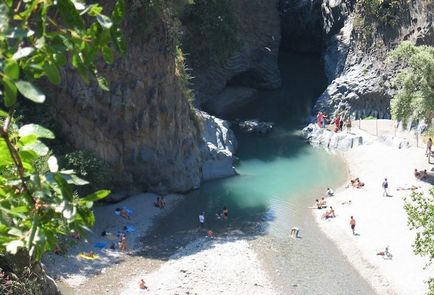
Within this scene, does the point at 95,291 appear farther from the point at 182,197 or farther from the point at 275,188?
the point at 275,188

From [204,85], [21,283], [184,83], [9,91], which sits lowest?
[21,283]

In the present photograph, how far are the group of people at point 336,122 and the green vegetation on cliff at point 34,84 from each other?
132 ft

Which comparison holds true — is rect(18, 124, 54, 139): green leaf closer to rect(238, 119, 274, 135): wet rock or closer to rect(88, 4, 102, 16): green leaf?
rect(88, 4, 102, 16): green leaf

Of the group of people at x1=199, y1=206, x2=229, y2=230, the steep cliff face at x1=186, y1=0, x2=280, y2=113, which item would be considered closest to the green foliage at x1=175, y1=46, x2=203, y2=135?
the group of people at x1=199, y1=206, x2=229, y2=230

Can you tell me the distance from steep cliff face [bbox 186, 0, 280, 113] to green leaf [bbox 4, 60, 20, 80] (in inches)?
1702

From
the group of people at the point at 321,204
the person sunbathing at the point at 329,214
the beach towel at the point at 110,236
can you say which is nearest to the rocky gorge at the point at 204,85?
the beach towel at the point at 110,236

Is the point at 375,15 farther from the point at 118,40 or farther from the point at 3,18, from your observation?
the point at 3,18

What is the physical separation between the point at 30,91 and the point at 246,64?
161ft

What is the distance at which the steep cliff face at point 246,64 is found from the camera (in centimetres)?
4772

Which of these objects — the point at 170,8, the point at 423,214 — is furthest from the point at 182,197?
the point at 423,214

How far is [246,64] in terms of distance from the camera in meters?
51.3

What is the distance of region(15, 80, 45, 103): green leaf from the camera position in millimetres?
2875

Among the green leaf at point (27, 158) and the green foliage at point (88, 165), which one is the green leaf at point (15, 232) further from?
the green foliage at point (88, 165)

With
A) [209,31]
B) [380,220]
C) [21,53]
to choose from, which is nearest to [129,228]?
[380,220]
